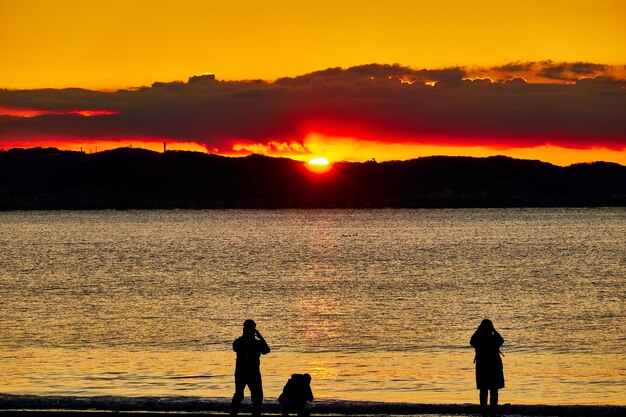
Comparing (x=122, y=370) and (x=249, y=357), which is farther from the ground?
(x=249, y=357)

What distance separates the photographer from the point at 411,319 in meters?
53.7

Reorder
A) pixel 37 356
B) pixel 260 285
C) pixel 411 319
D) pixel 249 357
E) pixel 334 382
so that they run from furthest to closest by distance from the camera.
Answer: pixel 260 285, pixel 411 319, pixel 37 356, pixel 334 382, pixel 249 357

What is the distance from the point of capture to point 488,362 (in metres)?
21.8

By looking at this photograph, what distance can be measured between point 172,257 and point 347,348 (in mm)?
80092

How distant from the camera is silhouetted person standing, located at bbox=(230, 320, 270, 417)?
823 inches

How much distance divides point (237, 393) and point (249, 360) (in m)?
0.81

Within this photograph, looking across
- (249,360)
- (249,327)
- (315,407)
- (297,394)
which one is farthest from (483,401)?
(249,327)

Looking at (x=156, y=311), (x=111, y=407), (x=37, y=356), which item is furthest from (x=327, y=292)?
(x=111, y=407)

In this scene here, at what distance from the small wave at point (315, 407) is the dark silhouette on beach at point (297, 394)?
3241mm

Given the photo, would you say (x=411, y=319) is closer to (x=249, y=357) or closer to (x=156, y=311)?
(x=156, y=311)

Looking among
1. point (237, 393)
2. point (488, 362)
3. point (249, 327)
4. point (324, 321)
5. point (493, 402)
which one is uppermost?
point (249, 327)

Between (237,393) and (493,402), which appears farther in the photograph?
(493,402)

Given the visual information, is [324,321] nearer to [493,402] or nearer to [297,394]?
[493,402]

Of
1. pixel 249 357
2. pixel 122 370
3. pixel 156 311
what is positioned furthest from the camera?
pixel 156 311
